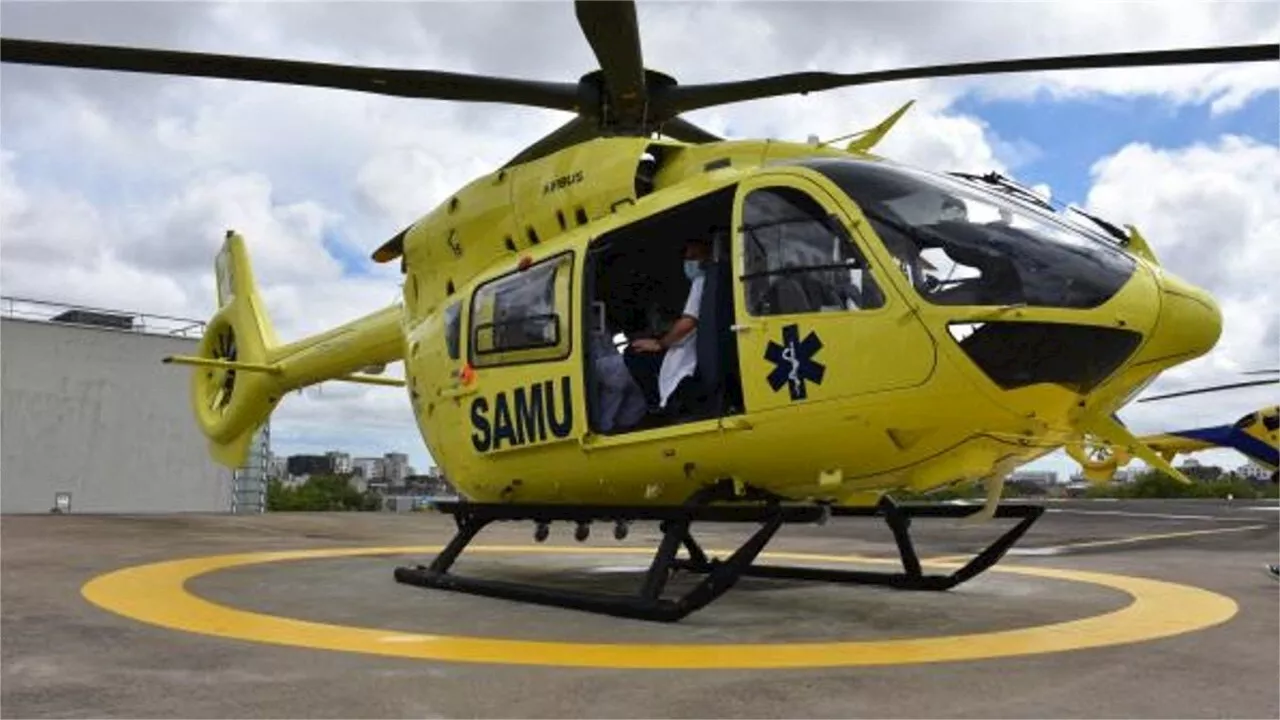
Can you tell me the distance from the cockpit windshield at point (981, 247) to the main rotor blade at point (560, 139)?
3.23m

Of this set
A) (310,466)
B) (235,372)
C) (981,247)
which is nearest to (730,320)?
(981,247)

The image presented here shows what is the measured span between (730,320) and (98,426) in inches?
1153

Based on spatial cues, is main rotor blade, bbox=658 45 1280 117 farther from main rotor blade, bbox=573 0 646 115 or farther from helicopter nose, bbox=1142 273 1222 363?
helicopter nose, bbox=1142 273 1222 363

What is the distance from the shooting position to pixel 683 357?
6910 millimetres

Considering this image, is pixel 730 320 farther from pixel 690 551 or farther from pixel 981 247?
pixel 690 551

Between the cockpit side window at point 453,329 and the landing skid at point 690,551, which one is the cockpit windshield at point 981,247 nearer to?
the landing skid at point 690,551

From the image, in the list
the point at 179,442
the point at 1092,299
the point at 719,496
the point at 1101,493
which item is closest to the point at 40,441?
the point at 179,442

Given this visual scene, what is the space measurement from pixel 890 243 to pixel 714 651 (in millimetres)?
2427

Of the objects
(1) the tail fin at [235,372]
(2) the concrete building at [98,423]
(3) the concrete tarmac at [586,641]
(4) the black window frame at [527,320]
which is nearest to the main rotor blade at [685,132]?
(4) the black window frame at [527,320]

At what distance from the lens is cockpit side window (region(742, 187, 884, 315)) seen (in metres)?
5.88

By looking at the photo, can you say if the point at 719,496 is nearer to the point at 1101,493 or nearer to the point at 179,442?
the point at 179,442

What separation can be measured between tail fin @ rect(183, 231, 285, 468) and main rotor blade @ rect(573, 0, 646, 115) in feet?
22.2

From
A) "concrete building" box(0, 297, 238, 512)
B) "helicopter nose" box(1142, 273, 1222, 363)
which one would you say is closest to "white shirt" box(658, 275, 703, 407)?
"helicopter nose" box(1142, 273, 1222, 363)

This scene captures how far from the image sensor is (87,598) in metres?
7.18
